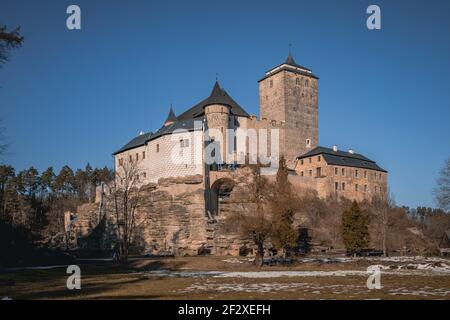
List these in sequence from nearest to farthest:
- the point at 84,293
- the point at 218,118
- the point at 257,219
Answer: the point at 84,293 < the point at 257,219 < the point at 218,118

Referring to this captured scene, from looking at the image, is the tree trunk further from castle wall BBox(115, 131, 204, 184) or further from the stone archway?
castle wall BBox(115, 131, 204, 184)

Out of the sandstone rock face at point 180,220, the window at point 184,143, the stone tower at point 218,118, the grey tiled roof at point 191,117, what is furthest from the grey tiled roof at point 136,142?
the sandstone rock face at point 180,220

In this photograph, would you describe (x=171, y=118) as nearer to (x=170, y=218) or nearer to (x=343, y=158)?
(x=170, y=218)

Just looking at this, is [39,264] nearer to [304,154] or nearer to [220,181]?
[220,181]

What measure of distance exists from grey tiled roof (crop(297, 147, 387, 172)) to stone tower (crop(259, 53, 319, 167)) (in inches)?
207

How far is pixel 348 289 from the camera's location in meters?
18.9

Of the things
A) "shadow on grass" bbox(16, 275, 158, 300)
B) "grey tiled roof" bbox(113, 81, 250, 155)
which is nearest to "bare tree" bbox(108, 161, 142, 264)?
"grey tiled roof" bbox(113, 81, 250, 155)

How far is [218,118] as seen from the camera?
6800cm

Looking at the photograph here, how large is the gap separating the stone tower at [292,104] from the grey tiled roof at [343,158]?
17.2 ft

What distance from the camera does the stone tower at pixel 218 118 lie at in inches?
2662

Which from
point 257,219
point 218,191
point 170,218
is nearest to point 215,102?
point 218,191

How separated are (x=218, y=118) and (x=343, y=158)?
2766 cm

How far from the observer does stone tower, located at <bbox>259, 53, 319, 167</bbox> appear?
9112 cm
